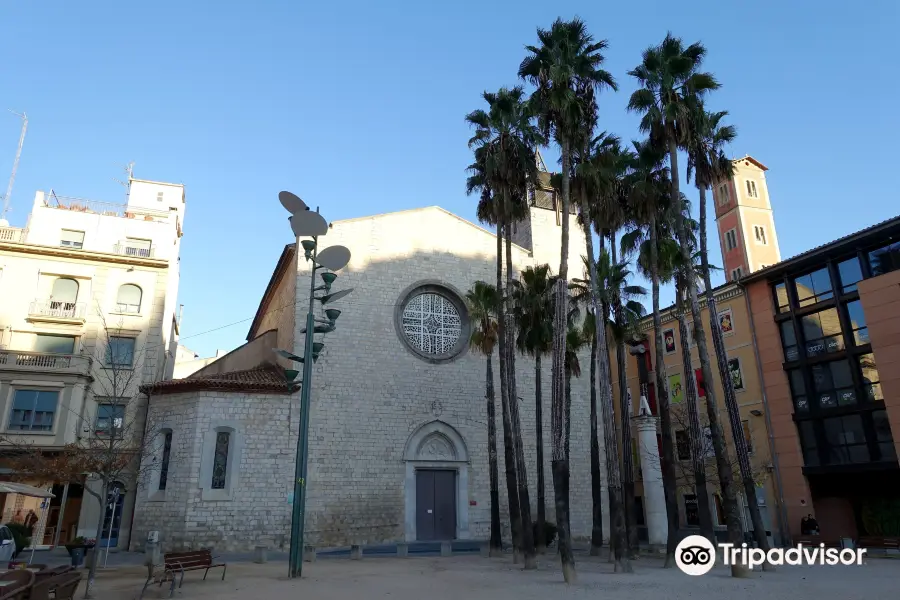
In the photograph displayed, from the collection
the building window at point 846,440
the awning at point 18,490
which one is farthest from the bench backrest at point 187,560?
the building window at point 846,440

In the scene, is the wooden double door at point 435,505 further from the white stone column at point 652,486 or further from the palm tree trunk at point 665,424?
the palm tree trunk at point 665,424

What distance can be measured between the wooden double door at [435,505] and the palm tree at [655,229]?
29.4 ft

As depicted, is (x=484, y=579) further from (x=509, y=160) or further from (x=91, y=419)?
(x=91, y=419)

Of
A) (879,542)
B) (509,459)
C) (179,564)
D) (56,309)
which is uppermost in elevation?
(56,309)

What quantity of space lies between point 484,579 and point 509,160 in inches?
465

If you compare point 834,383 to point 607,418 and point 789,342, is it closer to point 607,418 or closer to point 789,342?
point 789,342

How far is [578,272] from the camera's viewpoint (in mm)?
30094

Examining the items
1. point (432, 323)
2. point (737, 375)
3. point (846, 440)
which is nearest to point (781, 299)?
point (737, 375)

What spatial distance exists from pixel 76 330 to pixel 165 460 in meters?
7.81

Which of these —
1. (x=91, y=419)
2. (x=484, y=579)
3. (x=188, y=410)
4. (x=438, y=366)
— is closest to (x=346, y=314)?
(x=438, y=366)

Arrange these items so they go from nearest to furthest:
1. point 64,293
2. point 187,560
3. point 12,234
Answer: point 187,560 < point 64,293 < point 12,234

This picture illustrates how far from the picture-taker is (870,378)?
76.4 ft

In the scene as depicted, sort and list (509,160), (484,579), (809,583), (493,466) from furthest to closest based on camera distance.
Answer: (493,466)
(509,160)
(484,579)
(809,583)

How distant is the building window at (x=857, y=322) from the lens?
23.7 meters
